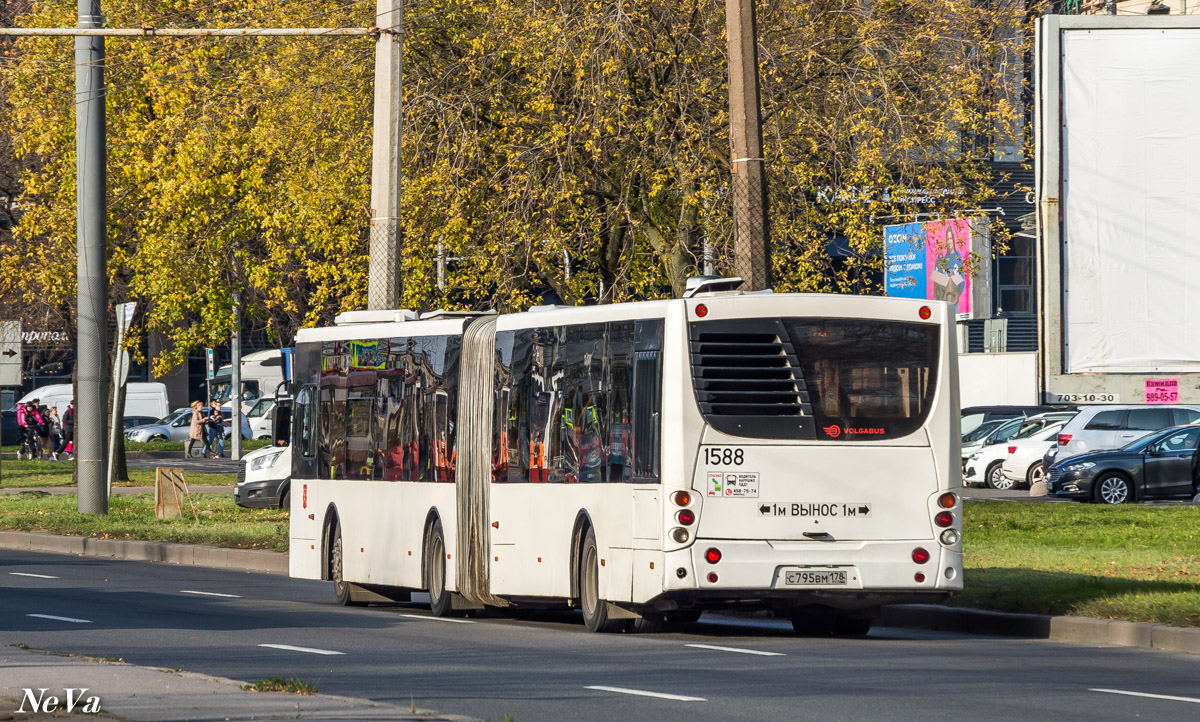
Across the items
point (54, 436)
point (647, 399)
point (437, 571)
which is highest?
point (647, 399)

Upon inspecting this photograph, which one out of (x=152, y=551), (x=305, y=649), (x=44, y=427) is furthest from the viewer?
(x=44, y=427)

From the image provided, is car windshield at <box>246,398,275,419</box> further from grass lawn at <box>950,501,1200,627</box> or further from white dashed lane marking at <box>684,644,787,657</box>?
white dashed lane marking at <box>684,644,787,657</box>

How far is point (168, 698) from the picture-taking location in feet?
30.9

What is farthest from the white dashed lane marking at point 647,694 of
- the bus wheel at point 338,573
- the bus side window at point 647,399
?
the bus wheel at point 338,573

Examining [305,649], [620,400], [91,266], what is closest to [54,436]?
[91,266]

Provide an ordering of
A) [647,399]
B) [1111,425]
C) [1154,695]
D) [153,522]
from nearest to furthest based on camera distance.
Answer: [1154,695], [647,399], [153,522], [1111,425]

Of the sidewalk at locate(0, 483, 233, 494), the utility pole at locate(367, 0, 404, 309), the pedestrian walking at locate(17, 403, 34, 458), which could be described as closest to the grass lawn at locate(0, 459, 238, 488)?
the sidewalk at locate(0, 483, 233, 494)

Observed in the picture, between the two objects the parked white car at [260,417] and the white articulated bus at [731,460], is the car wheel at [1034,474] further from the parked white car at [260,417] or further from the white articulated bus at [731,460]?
the parked white car at [260,417]

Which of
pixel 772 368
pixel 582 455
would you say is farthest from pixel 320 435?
pixel 772 368

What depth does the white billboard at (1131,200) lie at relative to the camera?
1597 centimetres

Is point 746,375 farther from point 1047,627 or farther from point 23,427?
point 23,427

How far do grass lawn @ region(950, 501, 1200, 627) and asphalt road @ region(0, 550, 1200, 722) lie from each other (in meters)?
0.81

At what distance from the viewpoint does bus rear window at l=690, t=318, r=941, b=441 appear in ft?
46.0

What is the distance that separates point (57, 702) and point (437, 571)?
802 cm
